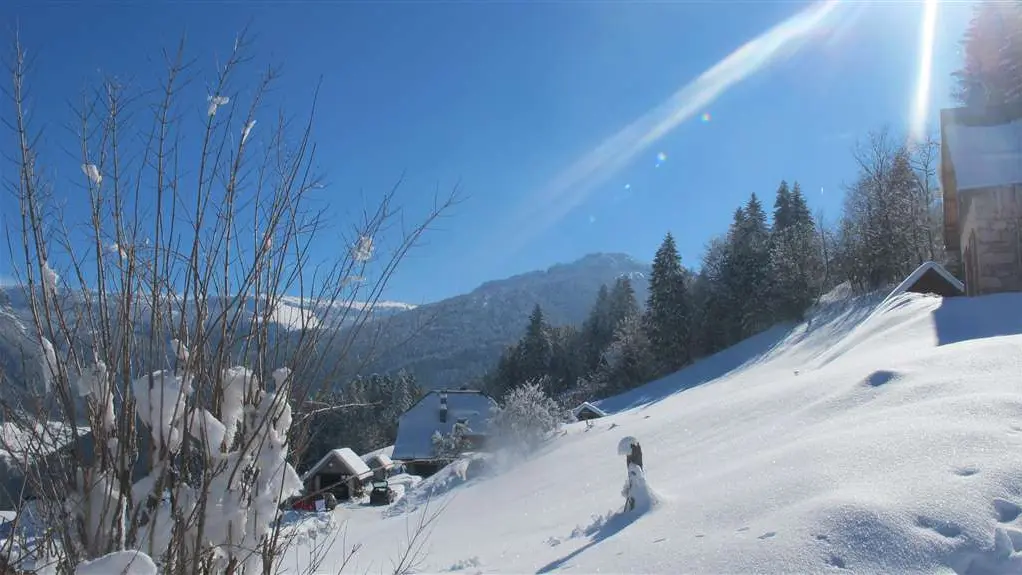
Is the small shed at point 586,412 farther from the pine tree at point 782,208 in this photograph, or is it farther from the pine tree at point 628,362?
the pine tree at point 782,208

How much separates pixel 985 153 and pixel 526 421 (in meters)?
13.1

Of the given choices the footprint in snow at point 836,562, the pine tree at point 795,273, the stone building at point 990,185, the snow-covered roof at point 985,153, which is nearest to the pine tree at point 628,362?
the pine tree at point 795,273

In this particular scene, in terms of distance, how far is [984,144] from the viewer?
14031mm

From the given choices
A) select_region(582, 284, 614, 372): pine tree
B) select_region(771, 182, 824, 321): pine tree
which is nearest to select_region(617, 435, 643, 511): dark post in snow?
select_region(771, 182, 824, 321): pine tree

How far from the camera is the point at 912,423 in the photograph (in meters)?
5.14

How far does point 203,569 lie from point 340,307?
3.12ft

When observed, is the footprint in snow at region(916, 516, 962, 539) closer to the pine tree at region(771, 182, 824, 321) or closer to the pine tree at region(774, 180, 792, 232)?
the pine tree at region(771, 182, 824, 321)

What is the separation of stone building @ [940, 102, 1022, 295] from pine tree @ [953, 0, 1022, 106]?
668cm

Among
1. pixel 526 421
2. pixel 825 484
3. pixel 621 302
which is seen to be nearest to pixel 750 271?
pixel 621 302

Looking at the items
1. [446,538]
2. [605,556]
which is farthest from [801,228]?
[605,556]

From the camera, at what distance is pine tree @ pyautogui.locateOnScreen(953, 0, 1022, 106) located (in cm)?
2008

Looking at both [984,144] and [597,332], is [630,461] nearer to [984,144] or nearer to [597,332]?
[984,144]

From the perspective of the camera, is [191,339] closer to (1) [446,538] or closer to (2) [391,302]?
(2) [391,302]

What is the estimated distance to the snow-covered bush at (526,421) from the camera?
60.9ft
